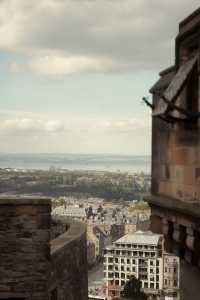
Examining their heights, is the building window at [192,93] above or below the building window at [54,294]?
above

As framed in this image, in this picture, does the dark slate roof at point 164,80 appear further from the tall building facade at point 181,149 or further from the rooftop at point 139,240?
the rooftop at point 139,240

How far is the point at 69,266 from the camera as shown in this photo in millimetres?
12289

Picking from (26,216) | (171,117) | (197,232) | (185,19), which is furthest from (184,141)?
(26,216)

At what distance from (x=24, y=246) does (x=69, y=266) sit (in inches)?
73.4

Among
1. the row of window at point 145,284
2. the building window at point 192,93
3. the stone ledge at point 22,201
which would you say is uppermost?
the building window at point 192,93

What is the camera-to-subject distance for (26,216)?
10.7m

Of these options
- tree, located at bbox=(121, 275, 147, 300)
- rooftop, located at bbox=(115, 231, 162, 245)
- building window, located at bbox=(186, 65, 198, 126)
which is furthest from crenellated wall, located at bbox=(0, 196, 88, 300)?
rooftop, located at bbox=(115, 231, 162, 245)

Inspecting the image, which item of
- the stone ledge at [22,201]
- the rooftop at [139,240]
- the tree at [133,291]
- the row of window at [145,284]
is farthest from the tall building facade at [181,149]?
the rooftop at [139,240]

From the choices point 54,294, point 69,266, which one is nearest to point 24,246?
point 54,294

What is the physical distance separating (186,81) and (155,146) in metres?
1.55

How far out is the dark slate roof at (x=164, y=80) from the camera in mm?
9172

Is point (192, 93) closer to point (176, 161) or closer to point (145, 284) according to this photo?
point (176, 161)

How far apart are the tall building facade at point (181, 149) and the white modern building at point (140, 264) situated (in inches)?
4928

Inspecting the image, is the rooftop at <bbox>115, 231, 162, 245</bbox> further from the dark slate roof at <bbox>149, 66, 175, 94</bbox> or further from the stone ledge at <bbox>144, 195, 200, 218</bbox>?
the stone ledge at <bbox>144, 195, 200, 218</bbox>
